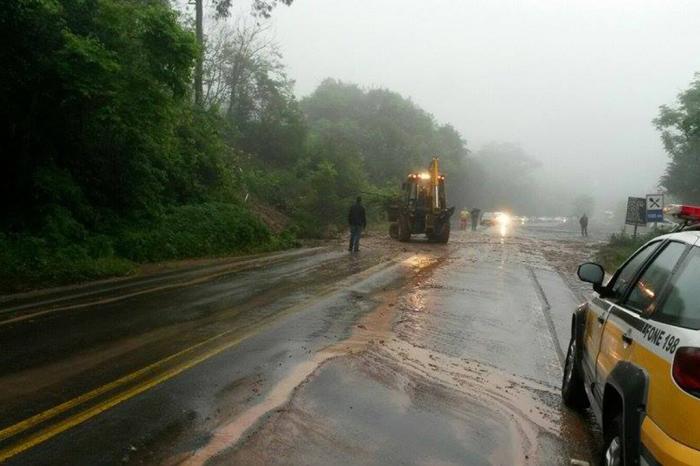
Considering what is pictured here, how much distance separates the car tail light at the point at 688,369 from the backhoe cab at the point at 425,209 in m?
24.9

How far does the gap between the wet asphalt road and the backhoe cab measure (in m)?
14.9

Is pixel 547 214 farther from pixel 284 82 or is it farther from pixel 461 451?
pixel 461 451

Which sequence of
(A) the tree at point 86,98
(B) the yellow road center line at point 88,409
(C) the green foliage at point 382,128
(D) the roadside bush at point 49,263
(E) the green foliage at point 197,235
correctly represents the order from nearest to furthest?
(B) the yellow road center line at point 88,409 → (D) the roadside bush at point 49,263 → (A) the tree at point 86,98 → (E) the green foliage at point 197,235 → (C) the green foliage at point 382,128

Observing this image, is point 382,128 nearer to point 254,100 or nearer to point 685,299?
point 254,100

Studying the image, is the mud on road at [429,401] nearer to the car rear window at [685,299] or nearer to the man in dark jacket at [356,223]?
the car rear window at [685,299]

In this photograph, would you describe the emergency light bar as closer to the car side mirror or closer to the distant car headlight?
the car side mirror

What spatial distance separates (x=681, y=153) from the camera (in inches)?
2197

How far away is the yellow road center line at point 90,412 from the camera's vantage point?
4.64 m

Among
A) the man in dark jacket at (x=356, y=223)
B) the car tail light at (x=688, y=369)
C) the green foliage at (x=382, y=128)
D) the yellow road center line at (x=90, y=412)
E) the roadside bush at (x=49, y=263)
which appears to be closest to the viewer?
the car tail light at (x=688, y=369)

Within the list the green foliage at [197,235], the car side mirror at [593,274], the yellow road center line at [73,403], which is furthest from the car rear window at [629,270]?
the green foliage at [197,235]

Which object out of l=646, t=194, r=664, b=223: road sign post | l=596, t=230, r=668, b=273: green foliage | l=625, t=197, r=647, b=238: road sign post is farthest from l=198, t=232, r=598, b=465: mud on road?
l=625, t=197, r=647, b=238: road sign post

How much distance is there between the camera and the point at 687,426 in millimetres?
3020

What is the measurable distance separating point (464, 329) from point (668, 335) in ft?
21.2

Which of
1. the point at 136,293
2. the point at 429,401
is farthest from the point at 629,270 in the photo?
the point at 136,293
